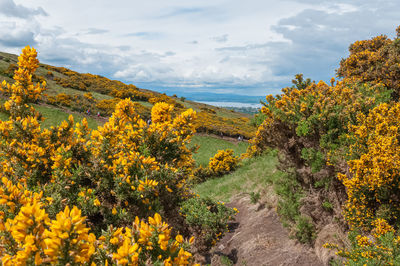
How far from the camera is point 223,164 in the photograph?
1470 cm

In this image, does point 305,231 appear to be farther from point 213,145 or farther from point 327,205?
point 213,145

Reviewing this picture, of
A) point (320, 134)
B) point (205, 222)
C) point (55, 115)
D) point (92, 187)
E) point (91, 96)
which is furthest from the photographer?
point (91, 96)

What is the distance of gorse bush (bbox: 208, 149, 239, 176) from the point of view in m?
14.7

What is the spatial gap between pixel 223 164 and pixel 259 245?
9137mm

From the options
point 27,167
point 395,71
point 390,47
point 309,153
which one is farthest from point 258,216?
point 390,47

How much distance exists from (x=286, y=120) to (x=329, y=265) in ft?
9.85

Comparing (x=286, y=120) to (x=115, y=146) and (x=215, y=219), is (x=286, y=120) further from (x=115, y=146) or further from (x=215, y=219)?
(x=115, y=146)

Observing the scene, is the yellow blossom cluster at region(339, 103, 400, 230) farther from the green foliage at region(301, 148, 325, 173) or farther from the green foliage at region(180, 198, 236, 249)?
the green foliage at region(180, 198, 236, 249)

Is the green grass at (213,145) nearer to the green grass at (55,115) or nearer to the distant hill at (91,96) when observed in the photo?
the distant hill at (91,96)

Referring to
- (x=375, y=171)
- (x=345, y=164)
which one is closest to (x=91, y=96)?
(x=345, y=164)

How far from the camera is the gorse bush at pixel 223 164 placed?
Answer: 578 inches

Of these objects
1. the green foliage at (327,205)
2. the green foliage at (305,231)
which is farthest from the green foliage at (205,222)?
the green foliage at (327,205)

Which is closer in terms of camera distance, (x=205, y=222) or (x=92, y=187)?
(x=92, y=187)

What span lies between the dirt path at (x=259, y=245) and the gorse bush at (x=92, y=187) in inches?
74.6
